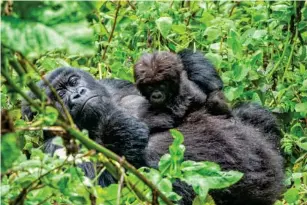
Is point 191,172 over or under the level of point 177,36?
over

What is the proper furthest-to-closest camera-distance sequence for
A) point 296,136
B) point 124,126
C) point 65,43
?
1. point 296,136
2. point 124,126
3. point 65,43

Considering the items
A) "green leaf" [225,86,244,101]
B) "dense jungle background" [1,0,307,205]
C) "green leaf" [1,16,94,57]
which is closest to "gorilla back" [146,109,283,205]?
"dense jungle background" [1,0,307,205]

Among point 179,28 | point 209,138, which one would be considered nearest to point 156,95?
point 209,138

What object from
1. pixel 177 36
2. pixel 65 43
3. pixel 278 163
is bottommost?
pixel 278 163

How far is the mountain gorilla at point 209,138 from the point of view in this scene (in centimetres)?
346

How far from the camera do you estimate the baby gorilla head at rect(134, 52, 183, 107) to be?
3584 millimetres

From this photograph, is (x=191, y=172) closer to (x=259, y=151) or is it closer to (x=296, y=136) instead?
(x=259, y=151)

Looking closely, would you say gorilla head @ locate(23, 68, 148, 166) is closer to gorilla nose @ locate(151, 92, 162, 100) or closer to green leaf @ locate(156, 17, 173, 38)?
gorilla nose @ locate(151, 92, 162, 100)

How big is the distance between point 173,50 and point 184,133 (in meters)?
0.94

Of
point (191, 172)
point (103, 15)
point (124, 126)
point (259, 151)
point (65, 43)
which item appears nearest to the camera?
point (65, 43)

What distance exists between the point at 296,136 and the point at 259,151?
35cm

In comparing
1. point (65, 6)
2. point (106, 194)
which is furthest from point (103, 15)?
point (65, 6)

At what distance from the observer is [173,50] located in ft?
14.4

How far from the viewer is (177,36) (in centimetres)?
460
